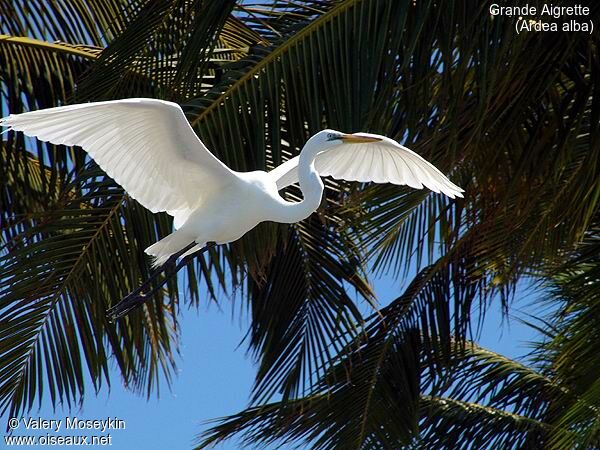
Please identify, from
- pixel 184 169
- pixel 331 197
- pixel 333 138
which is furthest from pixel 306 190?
pixel 331 197

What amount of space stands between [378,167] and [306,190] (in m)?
0.94

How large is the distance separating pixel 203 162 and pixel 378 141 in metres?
0.83

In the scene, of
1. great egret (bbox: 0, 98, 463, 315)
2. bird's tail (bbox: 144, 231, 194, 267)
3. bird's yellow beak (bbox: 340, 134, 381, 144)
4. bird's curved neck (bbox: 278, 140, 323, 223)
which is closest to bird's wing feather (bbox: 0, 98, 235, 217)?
great egret (bbox: 0, 98, 463, 315)

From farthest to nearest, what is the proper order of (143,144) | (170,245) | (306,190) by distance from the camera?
(170,245) → (143,144) → (306,190)

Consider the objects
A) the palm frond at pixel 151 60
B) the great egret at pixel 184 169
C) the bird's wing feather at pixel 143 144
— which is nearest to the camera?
the bird's wing feather at pixel 143 144

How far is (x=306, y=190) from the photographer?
536 centimetres

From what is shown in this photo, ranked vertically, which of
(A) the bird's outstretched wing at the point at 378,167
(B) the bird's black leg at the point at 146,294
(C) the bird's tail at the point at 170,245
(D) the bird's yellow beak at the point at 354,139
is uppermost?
(D) the bird's yellow beak at the point at 354,139

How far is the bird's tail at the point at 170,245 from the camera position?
5.75 m

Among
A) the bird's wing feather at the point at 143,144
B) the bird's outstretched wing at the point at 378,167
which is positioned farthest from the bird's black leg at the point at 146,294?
the bird's outstretched wing at the point at 378,167

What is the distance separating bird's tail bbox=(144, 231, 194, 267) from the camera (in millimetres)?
5754

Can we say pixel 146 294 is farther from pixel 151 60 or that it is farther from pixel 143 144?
pixel 151 60

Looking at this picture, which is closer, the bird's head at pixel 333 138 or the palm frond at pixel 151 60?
the bird's head at pixel 333 138

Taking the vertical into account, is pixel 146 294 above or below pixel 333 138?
below

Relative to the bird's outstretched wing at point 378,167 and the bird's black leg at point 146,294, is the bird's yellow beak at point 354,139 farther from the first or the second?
the bird's black leg at point 146,294
